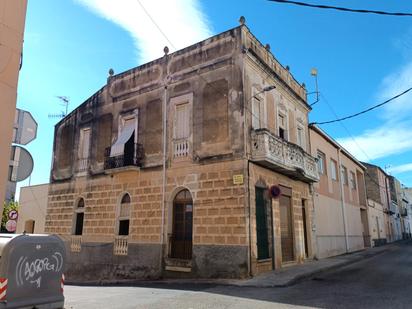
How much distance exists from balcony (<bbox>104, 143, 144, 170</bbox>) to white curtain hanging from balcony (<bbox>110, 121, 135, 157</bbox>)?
0.62ft

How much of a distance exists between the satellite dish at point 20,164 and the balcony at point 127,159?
10159 millimetres

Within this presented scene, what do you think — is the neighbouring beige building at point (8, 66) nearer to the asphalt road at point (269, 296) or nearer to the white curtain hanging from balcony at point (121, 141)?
the asphalt road at point (269, 296)

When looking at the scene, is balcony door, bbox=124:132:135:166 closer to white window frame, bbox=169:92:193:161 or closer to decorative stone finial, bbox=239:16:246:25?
white window frame, bbox=169:92:193:161

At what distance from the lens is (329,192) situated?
21.4 meters

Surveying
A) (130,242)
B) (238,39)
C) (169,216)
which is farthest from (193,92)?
(130,242)

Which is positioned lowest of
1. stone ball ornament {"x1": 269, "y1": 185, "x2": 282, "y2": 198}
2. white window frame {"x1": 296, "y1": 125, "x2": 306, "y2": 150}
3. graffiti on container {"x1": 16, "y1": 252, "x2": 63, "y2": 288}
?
graffiti on container {"x1": 16, "y1": 252, "x2": 63, "y2": 288}

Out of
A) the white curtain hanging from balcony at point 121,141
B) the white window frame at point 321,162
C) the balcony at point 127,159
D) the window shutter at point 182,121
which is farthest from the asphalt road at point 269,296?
the white window frame at point 321,162

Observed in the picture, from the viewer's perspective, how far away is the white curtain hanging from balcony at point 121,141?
16094 millimetres

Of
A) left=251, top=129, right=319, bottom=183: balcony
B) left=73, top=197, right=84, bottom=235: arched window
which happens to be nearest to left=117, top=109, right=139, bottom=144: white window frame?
left=73, top=197, right=84, bottom=235: arched window

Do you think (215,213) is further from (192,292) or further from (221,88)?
(221,88)

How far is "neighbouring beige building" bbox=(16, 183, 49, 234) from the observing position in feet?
70.2

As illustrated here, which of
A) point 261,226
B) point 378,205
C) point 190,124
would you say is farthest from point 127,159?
point 378,205

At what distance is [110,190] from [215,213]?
19.8 feet

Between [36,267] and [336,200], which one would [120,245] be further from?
[336,200]
